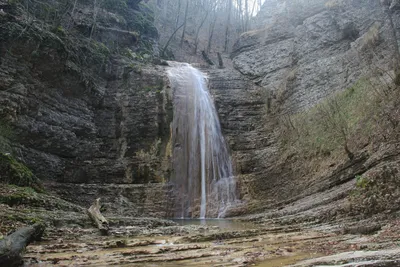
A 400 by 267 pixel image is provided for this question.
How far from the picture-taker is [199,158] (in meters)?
18.6

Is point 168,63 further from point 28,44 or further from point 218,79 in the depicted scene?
point 28,44

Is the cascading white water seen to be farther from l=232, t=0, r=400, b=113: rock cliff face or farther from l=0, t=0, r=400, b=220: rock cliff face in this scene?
l=232, t=0, r=400, b=113: rock cliff face

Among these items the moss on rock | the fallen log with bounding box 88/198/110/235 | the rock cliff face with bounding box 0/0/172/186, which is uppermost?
the rock cliff face with bounding box 0/0/172/186

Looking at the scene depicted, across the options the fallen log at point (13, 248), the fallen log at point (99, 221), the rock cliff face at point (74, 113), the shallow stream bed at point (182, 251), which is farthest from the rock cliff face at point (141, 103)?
the fallen log at point (13, 248)

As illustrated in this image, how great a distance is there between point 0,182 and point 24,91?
7547mm

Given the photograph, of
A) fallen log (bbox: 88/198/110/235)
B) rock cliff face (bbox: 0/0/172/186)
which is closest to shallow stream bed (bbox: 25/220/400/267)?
fallen log (bbox: 88/198/110/235)

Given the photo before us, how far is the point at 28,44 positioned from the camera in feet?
54.6

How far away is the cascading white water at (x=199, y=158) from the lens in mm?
16734

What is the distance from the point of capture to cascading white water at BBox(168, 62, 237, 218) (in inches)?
659

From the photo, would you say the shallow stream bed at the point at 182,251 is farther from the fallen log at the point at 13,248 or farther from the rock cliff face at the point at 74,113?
the rock cliff face at the point at 74,113

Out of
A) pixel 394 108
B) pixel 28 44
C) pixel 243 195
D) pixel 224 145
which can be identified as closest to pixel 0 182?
pixel 28 44

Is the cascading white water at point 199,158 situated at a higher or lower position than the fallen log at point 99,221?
higher

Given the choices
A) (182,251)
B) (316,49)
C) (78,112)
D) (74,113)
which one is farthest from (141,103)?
(182,251)

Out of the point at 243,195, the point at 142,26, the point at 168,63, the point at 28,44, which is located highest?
the point at 142,26
